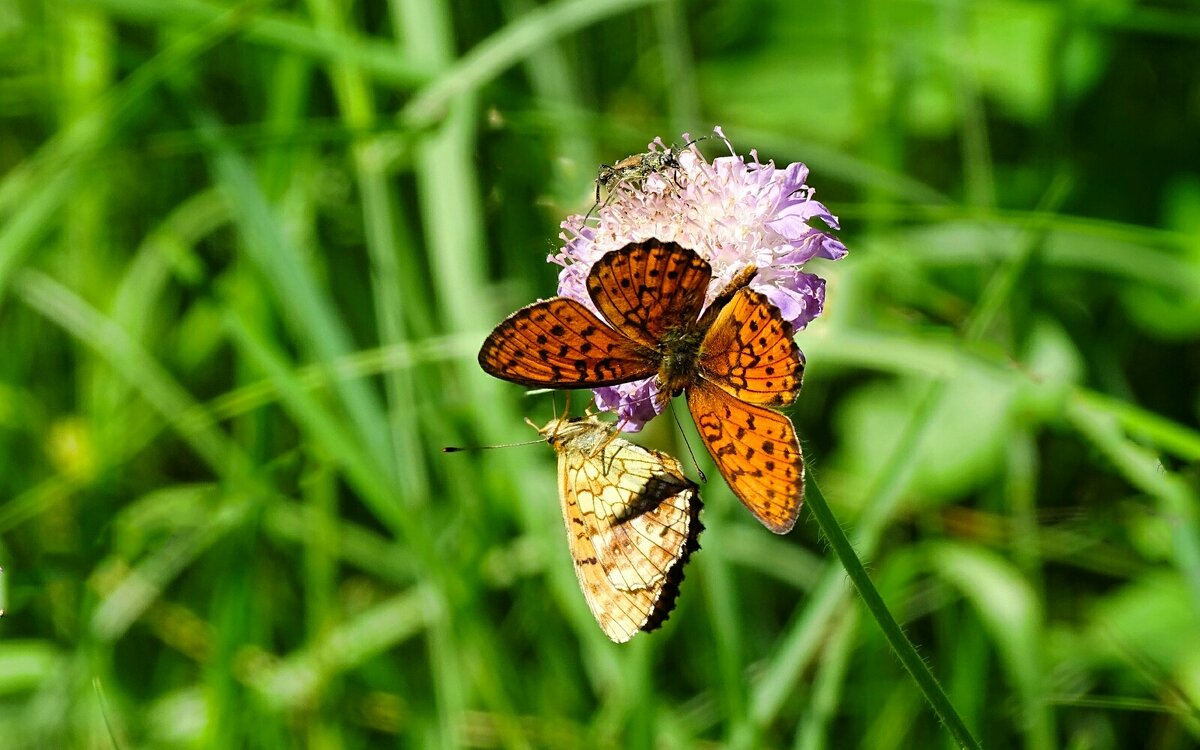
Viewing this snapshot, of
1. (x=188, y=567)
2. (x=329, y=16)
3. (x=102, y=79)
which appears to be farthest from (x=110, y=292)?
(x=329, y=16)

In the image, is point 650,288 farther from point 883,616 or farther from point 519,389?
point 519,389

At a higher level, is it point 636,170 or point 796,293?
point 636,170

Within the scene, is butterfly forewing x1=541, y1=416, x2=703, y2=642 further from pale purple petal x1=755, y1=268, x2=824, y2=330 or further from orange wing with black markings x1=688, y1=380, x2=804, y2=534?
pale purple petal x1=755, y1=268, x2=824, y2=330

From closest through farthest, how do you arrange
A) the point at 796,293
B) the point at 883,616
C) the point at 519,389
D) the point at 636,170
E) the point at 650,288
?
the point at 883,616, the point at 650,288, the point at 796,293, the point at 636,170, the point at 519,389

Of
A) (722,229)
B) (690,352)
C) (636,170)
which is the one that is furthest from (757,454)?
(636,170)

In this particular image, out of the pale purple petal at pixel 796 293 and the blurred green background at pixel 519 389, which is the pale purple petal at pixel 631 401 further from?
the blurred green background at pixel 519 389

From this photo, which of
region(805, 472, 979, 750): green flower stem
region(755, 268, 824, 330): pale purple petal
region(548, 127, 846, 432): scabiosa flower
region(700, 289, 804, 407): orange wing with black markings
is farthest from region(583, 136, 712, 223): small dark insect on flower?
region(805, 472, 979, 750): green flower stem

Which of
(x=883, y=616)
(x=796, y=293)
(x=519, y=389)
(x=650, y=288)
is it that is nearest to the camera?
(x=883, y=616)
